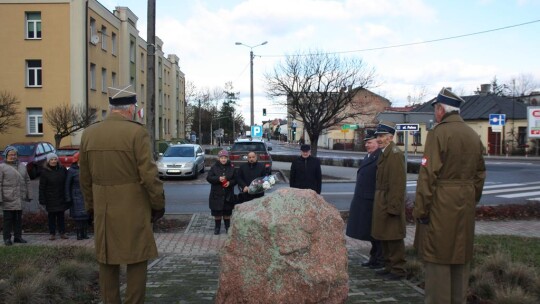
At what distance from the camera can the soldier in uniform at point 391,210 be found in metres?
6.27

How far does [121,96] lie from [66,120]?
76.1 ft

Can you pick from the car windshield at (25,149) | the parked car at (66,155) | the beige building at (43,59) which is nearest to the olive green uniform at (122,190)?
the parked car at (66,155)

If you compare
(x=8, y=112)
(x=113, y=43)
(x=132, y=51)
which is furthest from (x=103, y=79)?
(x=8, y=112)

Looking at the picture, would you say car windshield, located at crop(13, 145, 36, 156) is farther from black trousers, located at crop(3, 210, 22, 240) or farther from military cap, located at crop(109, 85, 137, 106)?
military cap, located at crop(109, 85, 137, 106)

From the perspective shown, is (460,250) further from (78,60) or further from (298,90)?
(78,60)

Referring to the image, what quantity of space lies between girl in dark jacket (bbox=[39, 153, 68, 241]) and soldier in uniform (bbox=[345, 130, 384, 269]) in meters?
5.35

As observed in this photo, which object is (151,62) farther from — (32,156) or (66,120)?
(66,120)

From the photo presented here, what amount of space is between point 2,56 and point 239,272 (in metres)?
30.2

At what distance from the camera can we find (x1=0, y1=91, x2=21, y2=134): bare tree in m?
25.2

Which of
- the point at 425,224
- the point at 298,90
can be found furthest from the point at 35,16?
the point at 425,224

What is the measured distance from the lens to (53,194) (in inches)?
352

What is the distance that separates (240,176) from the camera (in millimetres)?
9156

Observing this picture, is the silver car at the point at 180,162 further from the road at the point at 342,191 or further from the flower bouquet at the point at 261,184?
the flower bouquet at the point at 261,184

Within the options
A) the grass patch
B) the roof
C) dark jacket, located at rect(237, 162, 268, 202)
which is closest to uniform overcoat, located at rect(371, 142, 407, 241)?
dark jacket, located at rect(237, 162, 268, 202)
